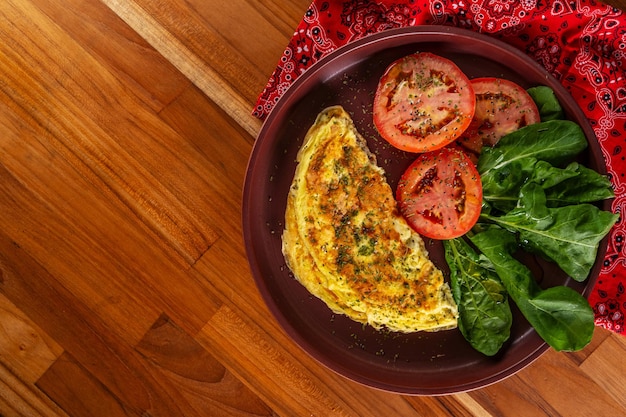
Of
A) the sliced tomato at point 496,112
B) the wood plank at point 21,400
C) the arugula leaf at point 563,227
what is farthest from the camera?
the wood plank at point 21,400

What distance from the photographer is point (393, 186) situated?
104 inches

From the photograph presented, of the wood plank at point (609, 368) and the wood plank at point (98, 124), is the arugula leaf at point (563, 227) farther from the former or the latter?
the wood plank at point (98, 124)

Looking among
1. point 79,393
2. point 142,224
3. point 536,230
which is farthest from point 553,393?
point 79,393

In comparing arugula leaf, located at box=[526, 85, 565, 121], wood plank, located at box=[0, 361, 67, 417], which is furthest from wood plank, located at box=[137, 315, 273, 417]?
arugula leaf, located at box=[526, 85, 565, 121]

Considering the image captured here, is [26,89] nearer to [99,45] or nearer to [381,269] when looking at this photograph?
[99,45]

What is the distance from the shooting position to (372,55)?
8.64 ft

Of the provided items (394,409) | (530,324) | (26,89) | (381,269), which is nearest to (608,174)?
(530,324)

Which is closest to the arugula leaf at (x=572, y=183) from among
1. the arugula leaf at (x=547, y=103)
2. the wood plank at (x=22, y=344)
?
the arugula leaf at (x=547, y=103)

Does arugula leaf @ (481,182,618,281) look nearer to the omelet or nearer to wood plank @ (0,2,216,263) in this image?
the omelet

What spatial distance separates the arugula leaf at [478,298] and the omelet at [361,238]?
0.07 metres

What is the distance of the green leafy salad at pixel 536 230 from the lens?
2338 millimetres

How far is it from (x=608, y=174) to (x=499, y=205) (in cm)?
59

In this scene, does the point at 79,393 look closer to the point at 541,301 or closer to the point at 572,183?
the point at 541,301

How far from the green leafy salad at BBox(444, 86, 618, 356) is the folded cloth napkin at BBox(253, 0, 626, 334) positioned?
0.28m
